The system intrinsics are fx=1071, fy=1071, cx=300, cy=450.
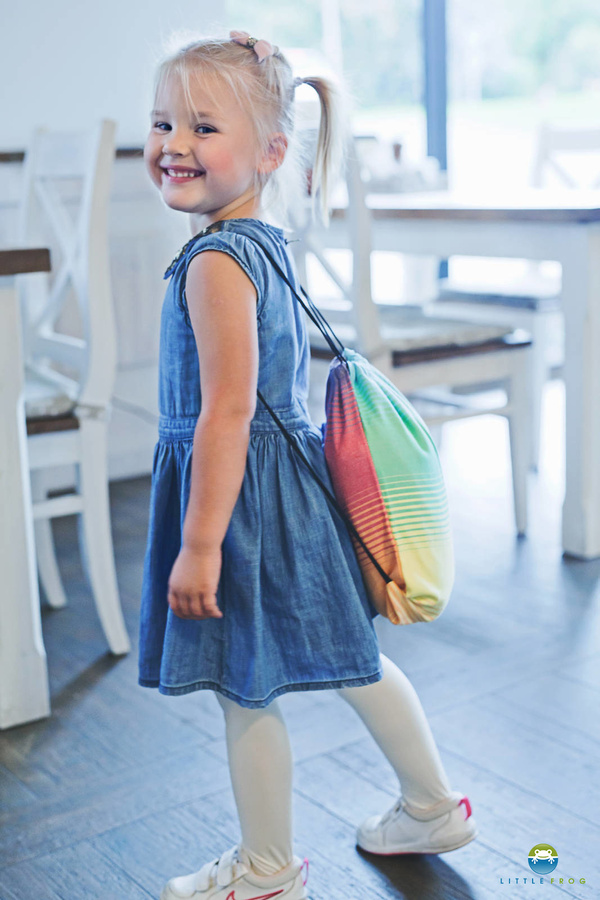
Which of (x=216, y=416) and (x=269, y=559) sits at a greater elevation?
(x=216, y=416)

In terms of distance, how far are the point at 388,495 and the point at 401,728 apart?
0.26m

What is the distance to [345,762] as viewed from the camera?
56.5 inches

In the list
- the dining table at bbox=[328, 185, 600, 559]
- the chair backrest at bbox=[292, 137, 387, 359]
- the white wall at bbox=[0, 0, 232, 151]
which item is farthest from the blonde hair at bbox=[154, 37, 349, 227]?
the white wall at bbox=[0, 0, 232, 151]

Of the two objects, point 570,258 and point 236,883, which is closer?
point 236,883

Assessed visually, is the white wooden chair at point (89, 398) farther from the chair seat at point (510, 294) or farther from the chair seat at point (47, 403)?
the chair seat at point (510, 294)

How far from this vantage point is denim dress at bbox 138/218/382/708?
39.9 inches

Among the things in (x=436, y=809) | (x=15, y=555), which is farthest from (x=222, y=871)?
(x=15, y=555)

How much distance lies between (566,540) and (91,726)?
109 cm

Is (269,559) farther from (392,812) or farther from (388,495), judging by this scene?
(392,812)

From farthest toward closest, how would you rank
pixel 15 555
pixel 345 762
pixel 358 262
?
1. pixel 358 262
2. pixel 15 555
3. pixel 345 762

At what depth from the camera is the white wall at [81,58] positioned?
2680 mm

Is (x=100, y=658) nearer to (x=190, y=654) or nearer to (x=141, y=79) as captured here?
(x=190, y=654)

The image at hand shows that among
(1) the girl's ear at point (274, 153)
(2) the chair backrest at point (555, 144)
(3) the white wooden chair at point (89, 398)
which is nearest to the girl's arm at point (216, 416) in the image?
(1) the girl's ear at point (274, 153)

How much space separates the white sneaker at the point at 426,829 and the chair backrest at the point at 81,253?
2.76ft
